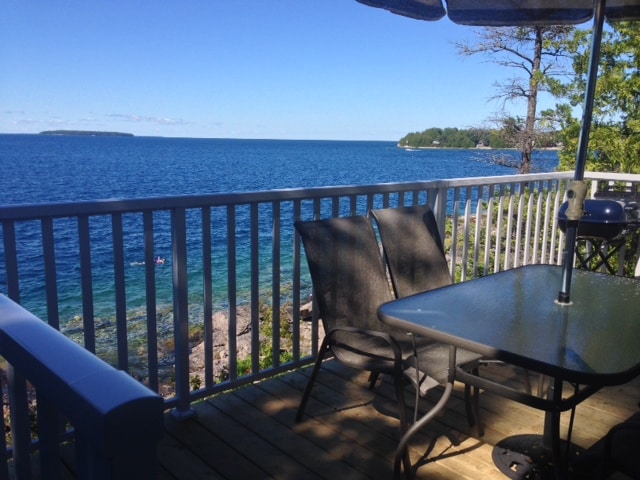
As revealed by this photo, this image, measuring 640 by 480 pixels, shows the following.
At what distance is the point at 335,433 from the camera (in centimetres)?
267

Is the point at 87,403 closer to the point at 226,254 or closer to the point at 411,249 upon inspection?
the point at 411,249

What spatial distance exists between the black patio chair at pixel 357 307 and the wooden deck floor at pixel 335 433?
0.19 m

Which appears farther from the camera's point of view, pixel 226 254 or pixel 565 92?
pixel 565 92

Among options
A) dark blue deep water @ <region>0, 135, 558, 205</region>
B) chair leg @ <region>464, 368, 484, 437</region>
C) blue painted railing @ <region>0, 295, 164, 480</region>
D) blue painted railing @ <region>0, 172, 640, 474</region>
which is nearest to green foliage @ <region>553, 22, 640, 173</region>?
blue painted railing @ <region>0, 172, 640, 474</region>

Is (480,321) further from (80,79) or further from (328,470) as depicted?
(80,79)

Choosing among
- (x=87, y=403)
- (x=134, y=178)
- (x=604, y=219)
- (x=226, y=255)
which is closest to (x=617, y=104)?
(x=604, y=219)

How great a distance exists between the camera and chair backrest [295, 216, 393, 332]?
2781 millimetres

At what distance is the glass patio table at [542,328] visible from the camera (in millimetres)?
1626

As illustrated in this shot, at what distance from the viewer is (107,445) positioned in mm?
624

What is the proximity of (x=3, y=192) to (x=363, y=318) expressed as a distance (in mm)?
31841

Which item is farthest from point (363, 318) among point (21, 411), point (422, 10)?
point (21, 411)

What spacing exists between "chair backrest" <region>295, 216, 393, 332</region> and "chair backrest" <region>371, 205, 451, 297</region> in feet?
0.24

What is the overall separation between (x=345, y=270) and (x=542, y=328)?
3.90ft

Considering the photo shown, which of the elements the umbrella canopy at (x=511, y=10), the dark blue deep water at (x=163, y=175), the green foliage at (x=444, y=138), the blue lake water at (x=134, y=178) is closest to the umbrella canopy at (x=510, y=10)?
the umbrella canopy at (x=511, y=10)
